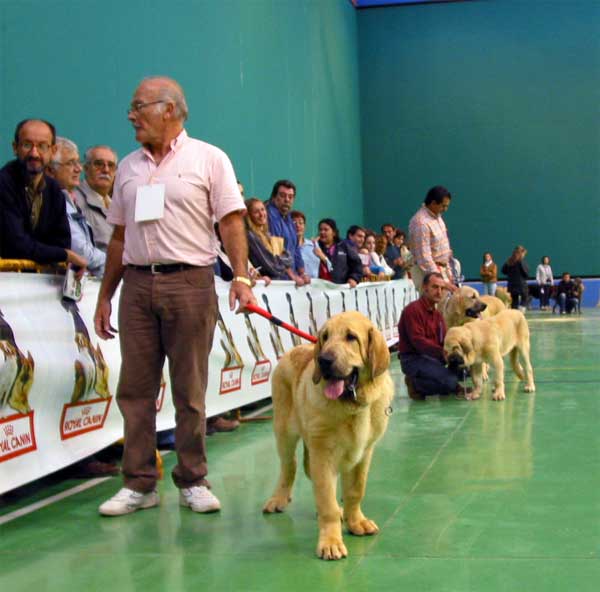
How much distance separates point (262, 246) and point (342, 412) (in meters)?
3.95

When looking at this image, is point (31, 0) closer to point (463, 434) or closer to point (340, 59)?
point (463, 434)

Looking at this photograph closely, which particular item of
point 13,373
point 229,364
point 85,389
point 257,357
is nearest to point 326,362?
point 13,373

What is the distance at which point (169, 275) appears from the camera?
3.84m

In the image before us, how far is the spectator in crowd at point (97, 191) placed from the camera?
526 cm

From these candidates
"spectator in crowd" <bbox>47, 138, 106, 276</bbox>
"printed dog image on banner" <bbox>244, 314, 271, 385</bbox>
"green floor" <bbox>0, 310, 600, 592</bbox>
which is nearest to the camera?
"green floor" <bbox>0, 310, 600, 592</bbox>

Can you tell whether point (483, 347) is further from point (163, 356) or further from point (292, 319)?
point (163, 356)

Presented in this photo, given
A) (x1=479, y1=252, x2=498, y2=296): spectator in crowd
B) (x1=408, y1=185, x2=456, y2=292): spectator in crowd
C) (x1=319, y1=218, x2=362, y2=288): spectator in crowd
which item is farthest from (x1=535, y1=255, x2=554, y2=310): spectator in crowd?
(x1=408, y1=185, x2=456, y2=292): spectator in crowd

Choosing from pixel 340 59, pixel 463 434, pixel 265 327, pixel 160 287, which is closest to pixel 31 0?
pixel 265 327

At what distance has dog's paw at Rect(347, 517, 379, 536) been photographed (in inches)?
135

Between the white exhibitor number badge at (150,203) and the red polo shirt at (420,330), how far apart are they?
159 inches

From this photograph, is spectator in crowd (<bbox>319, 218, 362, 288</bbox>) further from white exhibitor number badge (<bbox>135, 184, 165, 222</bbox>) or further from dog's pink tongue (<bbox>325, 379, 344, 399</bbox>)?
dog's pink tongue (<bbox>325, 379, 344, 399</bbox>)

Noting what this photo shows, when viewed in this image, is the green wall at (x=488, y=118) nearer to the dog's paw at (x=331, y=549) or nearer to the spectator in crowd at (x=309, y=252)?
the spectator in crowd at (x=309, y=252)

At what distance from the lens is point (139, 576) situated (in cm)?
304

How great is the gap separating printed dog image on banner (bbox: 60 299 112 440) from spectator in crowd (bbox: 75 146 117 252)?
84 cm
